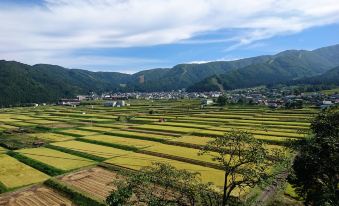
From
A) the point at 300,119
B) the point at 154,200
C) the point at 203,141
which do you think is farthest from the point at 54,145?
the point at 300,119

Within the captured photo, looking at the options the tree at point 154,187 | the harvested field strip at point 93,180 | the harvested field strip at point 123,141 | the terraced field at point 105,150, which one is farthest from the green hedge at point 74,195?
the harvested field strip at point 123,141

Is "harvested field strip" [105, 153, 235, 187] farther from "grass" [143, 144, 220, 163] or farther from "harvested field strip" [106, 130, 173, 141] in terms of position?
"harvested field strip" [106, 130, 173, 141]

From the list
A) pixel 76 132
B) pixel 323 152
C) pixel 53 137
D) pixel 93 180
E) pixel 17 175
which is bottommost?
pixel 93 180

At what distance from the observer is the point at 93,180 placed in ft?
131

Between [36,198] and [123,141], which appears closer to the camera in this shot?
[36,198]

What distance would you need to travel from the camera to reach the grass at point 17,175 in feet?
129

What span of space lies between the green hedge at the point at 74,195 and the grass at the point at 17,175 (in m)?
2.52

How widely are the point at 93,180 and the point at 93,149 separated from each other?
17.5m

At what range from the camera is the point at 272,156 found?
20.2 m

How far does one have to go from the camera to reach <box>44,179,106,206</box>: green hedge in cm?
3250

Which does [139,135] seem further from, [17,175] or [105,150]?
[17,175]

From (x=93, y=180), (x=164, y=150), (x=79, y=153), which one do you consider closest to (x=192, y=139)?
(x=164, y=150)

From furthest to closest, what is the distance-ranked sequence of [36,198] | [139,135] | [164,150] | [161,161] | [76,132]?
[76,132], [139,135], [164,150], [161,161], [36,198]

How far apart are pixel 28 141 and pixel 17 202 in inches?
1411
